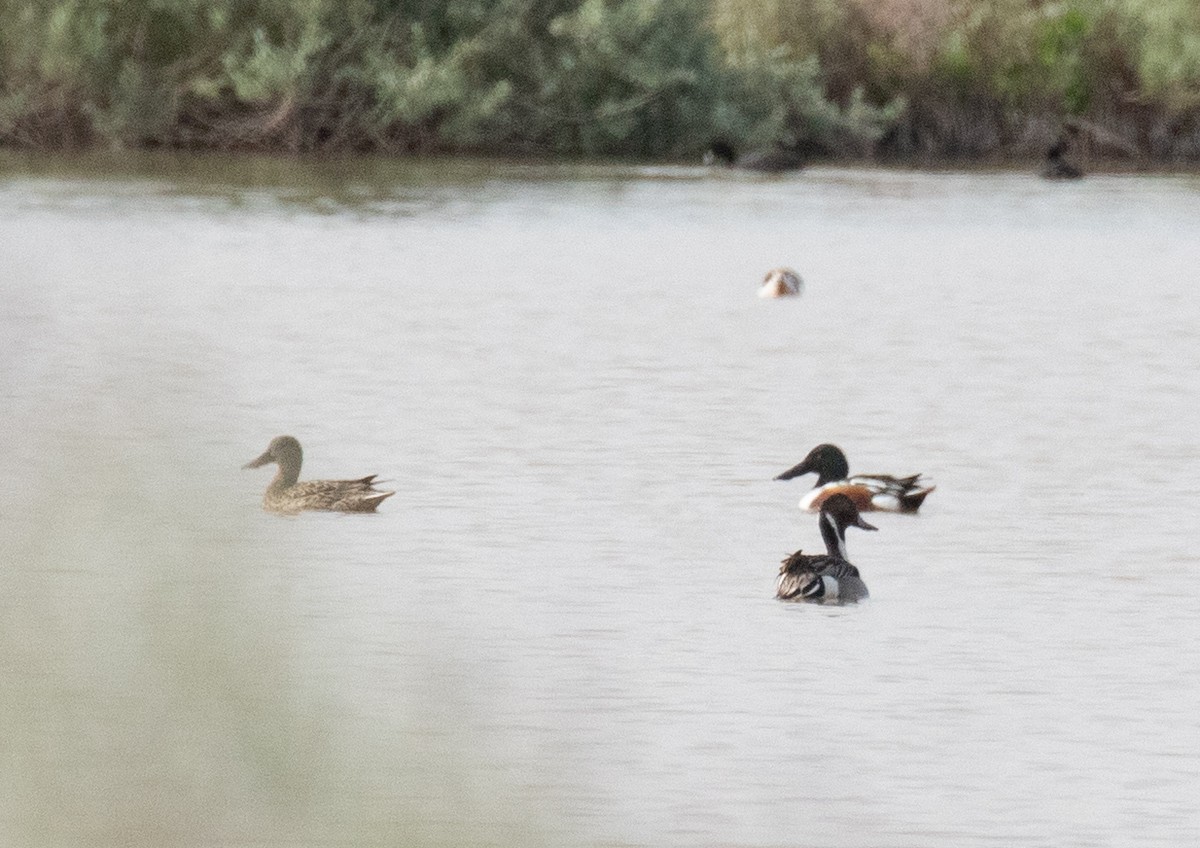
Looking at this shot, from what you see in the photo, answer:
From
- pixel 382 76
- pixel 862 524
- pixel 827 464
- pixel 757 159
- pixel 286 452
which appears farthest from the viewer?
pixel 757 159

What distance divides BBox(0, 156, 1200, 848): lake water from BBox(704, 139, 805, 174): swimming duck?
1397 cm

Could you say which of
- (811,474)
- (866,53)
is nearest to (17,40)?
(866,53)

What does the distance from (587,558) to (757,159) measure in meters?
27.4

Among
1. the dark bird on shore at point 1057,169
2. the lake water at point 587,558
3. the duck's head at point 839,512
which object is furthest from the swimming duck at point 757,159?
the duck's head at point 839,512

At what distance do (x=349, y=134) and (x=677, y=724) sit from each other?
31.3m

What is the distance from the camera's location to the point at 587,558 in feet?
27.7

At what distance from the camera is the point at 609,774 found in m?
5.66

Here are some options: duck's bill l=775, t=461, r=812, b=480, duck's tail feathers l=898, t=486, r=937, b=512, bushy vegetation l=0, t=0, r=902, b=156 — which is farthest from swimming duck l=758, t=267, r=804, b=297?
bushy vegetation l=0, t=0, r=902, b=156

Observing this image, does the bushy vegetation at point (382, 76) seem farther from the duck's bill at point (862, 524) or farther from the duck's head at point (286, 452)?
the duck's bill at point (862, 524)

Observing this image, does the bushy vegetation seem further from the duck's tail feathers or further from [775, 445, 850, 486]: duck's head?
the duck's tail feathers

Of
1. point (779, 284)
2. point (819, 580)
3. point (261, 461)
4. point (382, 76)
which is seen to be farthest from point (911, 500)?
point (382, 76)

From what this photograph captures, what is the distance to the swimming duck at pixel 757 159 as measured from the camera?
35469 millimetres

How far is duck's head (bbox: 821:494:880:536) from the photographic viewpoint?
8250mm

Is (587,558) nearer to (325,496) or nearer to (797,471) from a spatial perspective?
(325,496)
